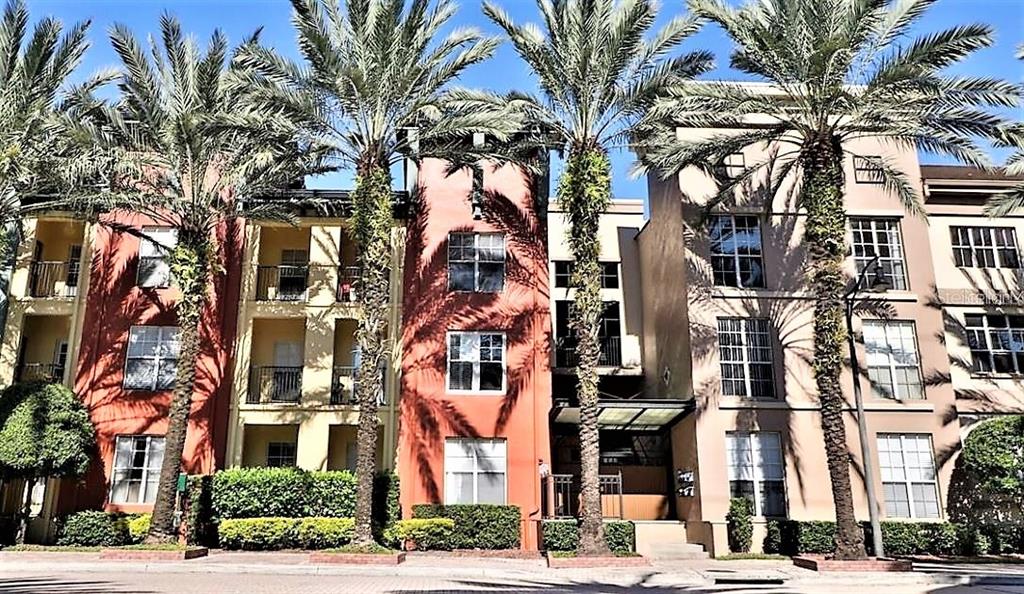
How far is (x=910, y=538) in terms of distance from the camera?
2122cm

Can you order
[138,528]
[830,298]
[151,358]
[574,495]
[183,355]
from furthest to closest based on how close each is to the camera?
[574,495] → [151,358] → [138,528] → [183,355] → [830,298]

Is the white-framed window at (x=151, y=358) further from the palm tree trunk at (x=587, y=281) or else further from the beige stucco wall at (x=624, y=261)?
the palm tree trunk at (x=587, y=281)

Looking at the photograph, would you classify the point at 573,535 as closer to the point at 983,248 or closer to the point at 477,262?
the point at 477,262

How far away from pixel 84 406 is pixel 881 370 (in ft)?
76.1

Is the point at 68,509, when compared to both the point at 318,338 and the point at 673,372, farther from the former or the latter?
the point at 673,372

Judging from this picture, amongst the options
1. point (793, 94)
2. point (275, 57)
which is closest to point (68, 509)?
point (275, 57)

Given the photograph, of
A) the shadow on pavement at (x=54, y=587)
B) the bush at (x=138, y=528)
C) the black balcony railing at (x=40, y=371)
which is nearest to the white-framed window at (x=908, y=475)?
the shadow on pavement at (x=54, y=587)

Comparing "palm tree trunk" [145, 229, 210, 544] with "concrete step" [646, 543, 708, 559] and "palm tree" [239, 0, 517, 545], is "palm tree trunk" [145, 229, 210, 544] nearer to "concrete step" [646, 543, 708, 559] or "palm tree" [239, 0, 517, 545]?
"palm tree" [239, 0, 517, 545]

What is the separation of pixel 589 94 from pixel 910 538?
14.4 m

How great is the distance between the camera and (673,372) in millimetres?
25281

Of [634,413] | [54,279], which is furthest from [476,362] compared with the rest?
[54,279]

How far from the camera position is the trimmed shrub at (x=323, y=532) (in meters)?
20.9

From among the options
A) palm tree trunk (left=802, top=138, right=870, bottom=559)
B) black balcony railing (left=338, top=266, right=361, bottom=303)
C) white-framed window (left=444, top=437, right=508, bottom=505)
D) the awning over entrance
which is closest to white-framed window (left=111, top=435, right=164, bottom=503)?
black balcony railing (left=338, top=266, right=361, bottom=303)

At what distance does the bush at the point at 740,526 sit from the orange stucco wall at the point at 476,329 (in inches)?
204
